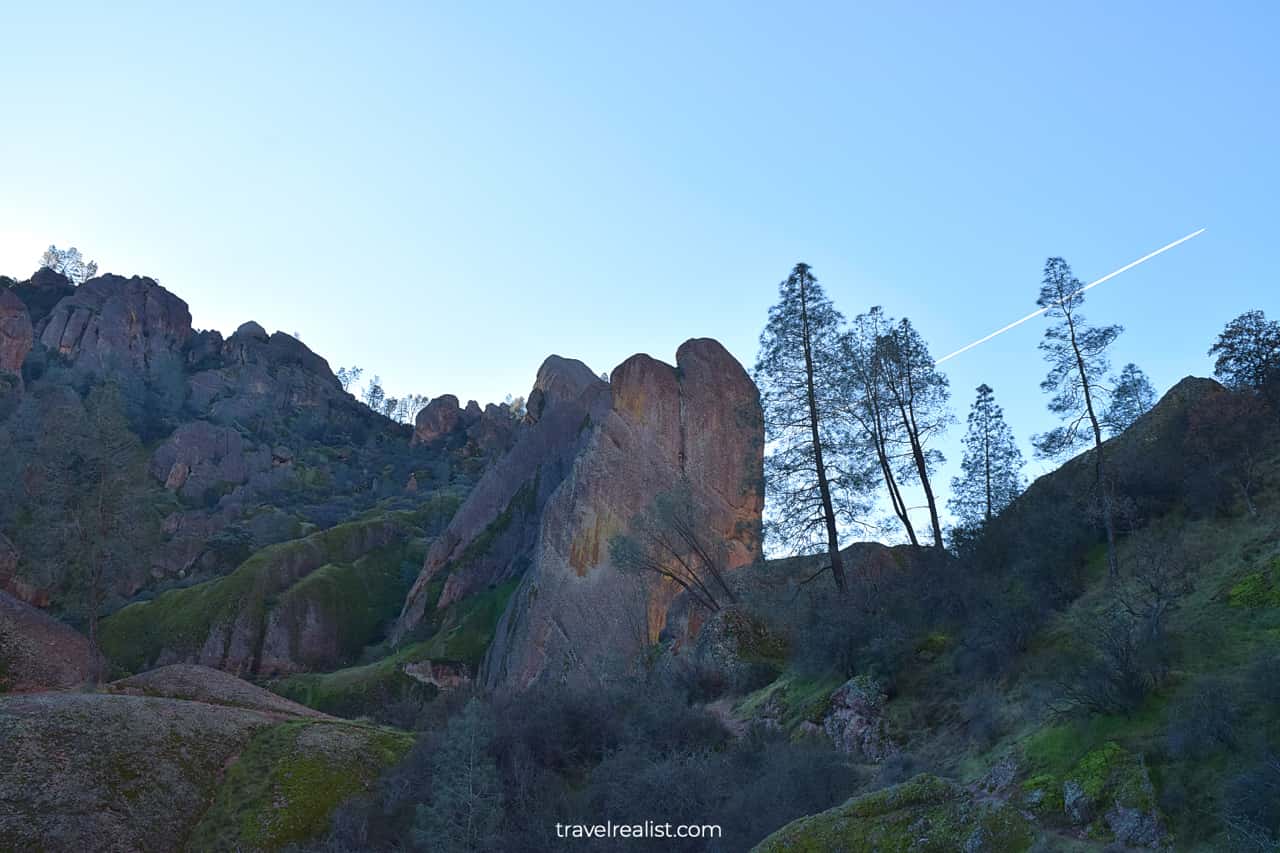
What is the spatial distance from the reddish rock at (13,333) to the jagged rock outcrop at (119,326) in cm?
808

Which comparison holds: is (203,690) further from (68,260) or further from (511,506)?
(68,260)

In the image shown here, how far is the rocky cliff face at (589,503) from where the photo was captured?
4544 cm

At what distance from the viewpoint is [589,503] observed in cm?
5019

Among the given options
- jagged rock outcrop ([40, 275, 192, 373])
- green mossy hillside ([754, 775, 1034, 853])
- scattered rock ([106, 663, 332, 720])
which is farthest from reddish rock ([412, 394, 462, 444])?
green mossy hillside ([754, 775, 1034, 853])

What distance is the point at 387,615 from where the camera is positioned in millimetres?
62844

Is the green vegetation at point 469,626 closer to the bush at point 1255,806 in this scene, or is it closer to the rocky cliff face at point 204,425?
the rocky cliff face at point 204,425

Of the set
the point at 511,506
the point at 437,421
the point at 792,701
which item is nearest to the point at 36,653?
the point at 792,701

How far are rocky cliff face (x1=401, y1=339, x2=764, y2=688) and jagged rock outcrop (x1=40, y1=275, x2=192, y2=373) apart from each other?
79.4 m

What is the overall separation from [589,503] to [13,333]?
91.2 metres

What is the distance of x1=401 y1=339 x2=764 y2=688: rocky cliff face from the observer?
45438 mm

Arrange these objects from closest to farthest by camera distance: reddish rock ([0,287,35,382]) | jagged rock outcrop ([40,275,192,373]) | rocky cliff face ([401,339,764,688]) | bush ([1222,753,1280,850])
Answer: bush ([1222,753,1280,850])
rocky cliff face ([401,339,764,688])
reddish rock ([0,287,35,382])
jagged rock outcrop ([40,275,192,373])

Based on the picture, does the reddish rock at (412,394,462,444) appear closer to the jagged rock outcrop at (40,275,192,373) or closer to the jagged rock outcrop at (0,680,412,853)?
the jagged rock outcrop at (40,275,192,373)

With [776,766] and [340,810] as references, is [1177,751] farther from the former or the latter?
[340,810]

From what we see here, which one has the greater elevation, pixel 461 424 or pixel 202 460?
pixel 461 424
